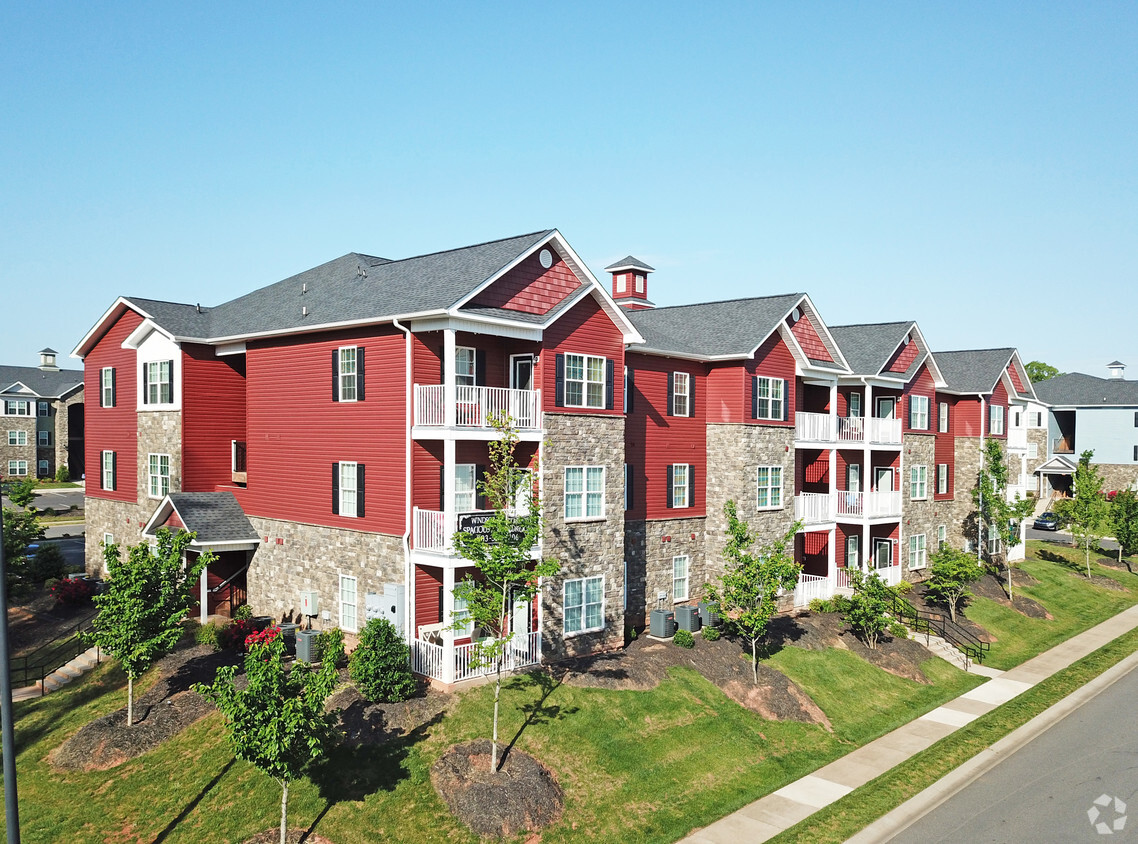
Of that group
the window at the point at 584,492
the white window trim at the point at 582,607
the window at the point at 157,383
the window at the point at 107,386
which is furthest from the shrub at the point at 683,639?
the window at the point at 107,386

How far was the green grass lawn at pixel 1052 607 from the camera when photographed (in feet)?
125

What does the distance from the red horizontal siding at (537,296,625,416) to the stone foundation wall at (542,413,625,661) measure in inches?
21.2

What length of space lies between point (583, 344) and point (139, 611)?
1524cm

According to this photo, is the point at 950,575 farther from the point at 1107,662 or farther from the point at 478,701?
the point at 478,701

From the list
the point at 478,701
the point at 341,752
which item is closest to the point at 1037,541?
the point at 478,701

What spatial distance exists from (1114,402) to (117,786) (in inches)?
3324

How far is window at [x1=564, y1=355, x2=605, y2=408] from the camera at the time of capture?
2802 centimetres

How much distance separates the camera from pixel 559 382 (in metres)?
27.6

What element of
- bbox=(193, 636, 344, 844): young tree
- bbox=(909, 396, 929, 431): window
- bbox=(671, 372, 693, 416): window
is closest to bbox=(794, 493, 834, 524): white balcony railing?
bbox=(671, 372, 693, 416): window

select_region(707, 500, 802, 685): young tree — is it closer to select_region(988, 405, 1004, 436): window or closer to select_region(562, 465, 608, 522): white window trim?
select_region(562, 465, 608, 522): white window trim

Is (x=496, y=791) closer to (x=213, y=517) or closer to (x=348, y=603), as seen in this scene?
(x=348, y=603)

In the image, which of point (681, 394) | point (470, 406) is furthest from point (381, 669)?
point (681, 394)

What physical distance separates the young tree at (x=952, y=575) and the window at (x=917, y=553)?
3.93m

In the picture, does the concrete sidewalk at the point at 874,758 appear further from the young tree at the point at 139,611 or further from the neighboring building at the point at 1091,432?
the neighboring building at the point at 1091,432
